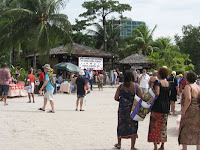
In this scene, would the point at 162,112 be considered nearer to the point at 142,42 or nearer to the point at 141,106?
the point at 141,106

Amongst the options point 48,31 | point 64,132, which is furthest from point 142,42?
point 64,132

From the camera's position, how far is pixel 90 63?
3086cm

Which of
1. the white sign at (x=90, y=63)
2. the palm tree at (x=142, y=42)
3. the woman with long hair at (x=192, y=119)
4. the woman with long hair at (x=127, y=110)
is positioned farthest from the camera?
the palm tree at (x=142, y=42)

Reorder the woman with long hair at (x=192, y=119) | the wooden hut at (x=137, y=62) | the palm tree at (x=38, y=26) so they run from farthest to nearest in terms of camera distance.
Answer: the wooden hut at (x=137, y=62)
the palm tree at (x=38, y=26)
the woman with long hair at (x=192, y=119)

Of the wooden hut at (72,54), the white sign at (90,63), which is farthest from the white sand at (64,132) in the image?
the white sign at (90,63)

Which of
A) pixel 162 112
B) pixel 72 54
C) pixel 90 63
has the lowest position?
pixel 162 112

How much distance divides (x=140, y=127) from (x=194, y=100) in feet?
11.5

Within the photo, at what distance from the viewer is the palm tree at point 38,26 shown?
23.4m

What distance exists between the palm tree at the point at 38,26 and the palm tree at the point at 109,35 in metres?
17.2

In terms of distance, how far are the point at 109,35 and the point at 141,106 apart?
127ft

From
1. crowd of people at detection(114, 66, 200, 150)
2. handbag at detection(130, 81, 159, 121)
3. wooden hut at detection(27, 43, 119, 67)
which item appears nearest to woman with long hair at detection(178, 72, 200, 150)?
crowd of people at detection(114, 66, 200, 150)

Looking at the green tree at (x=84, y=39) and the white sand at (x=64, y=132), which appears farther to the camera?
the green tree at (x=84, y=39)

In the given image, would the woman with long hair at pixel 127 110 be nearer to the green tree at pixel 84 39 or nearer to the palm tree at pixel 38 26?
the palm tree at pixel 38 26

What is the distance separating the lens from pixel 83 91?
1122 centimetres
